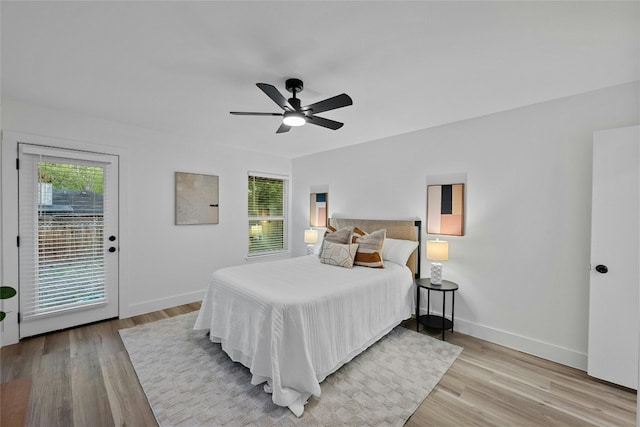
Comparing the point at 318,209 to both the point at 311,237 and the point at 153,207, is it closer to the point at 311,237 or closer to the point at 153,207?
the point at 311,237

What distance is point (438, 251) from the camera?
3.04 m

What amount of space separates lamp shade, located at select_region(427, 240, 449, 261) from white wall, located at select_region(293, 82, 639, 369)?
258mm

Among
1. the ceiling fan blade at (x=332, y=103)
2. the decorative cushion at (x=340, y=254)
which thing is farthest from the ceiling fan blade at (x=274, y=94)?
the decorative cushion at (x=340, y=254)

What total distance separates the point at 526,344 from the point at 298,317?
2457 mm

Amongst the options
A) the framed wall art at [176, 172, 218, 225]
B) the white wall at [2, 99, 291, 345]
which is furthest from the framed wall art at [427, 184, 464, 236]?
the framed wall art at [176, 172, 218, 225]

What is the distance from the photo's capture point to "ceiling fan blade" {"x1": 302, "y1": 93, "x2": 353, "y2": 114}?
198 centimetres

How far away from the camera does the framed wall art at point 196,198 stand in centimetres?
390

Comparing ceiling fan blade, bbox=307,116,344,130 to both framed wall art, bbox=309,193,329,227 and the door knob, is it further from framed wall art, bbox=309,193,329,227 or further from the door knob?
the door knob

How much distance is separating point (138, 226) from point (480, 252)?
435 centimetres

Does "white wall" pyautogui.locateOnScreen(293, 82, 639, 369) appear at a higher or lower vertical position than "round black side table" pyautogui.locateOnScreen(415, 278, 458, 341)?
higher

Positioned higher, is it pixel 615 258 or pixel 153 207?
pixel 153 207

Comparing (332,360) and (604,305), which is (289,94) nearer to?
(332,360)

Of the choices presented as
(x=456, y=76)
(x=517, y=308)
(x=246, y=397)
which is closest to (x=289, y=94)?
(x=456, y=76)

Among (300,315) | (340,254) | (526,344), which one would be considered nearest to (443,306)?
(526,344)
